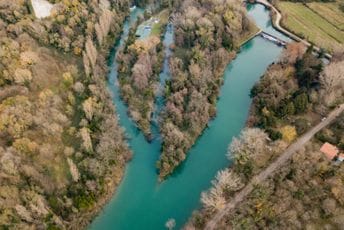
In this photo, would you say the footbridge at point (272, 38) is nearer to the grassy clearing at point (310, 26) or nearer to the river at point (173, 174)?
the grassy clearing at point (310, 26)

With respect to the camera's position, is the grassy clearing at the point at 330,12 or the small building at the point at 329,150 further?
the grassy clearing at the point at 330,12

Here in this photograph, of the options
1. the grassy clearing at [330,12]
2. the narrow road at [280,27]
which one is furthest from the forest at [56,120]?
the grassy clearing at [330,12]

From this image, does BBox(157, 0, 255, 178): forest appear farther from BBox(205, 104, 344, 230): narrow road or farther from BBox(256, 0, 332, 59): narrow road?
BBox(205, 104, 344, 230): narrow road

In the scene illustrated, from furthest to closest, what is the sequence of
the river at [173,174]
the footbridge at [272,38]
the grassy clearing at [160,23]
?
1. the grassy clearing at [160,23]
2. the footbridge at [272,38]
3. the river at [173,174]

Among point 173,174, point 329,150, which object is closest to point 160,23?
point 173,174

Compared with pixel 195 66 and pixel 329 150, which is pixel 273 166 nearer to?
pixel 329 150

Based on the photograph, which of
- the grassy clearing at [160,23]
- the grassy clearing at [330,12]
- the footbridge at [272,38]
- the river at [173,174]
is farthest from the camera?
the grassy clearing at [330,12]

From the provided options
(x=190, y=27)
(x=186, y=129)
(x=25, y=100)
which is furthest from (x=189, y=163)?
(x=190, y=27)
